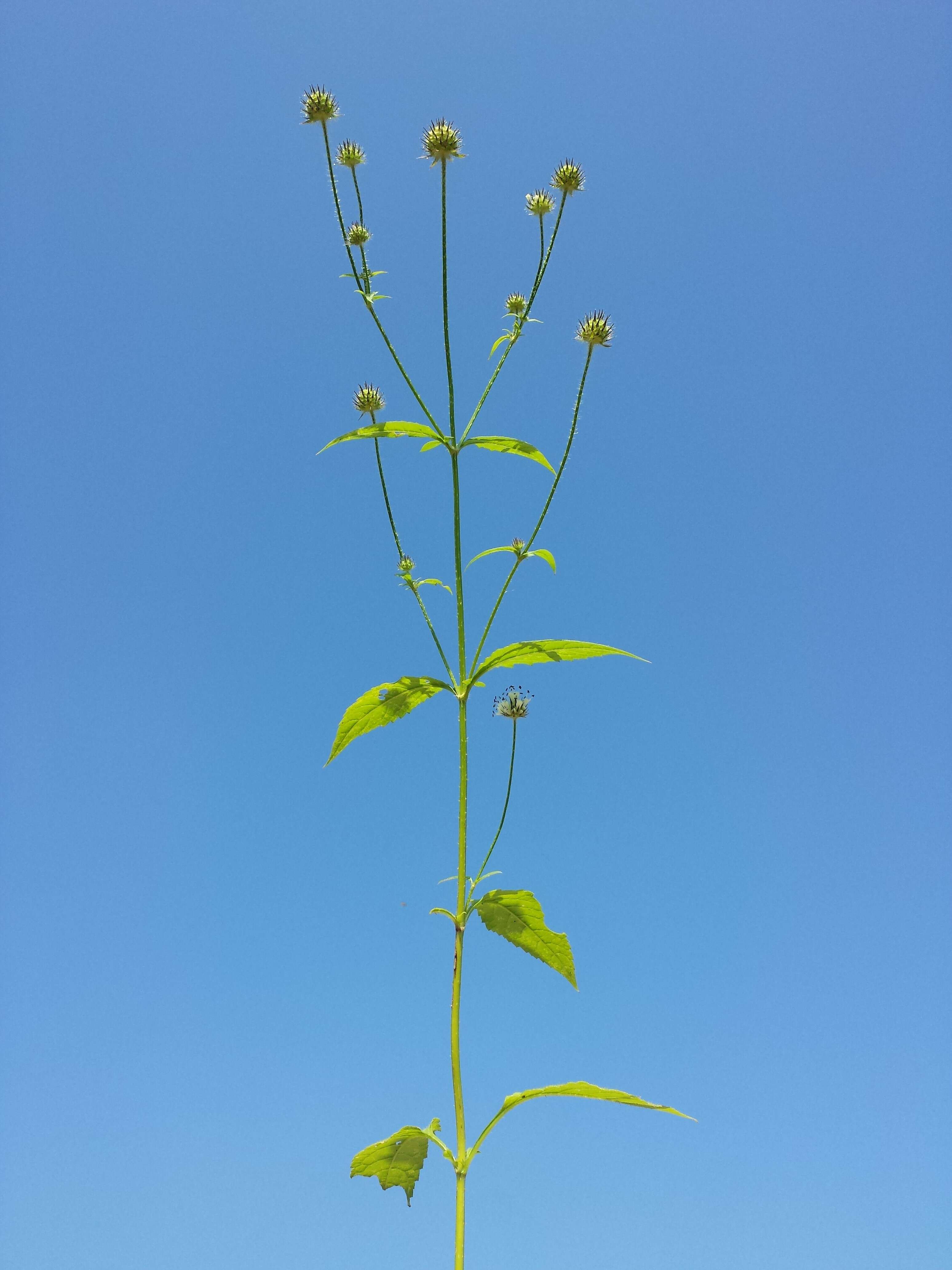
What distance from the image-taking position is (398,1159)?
2.70 meters

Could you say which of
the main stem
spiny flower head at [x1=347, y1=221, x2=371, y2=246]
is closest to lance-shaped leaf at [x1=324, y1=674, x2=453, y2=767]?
the main stem

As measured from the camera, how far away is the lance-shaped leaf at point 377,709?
291 cm

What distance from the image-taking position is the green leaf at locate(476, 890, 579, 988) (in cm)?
267

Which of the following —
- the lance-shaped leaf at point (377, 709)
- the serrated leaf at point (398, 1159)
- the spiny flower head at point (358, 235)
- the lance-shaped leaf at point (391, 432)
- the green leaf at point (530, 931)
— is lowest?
the serrated leaf at point (398, 1159)

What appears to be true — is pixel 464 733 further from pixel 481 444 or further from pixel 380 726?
pixel 481 444

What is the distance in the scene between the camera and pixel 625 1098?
2.60 meters

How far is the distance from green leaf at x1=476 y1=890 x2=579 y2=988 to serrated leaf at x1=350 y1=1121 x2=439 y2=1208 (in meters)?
0.70

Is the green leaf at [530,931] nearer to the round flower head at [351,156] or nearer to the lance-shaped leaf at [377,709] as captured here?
the lance-shaped leaf at [377,709]

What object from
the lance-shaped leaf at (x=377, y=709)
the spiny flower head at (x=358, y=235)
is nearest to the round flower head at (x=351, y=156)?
the spiny flower head at (x=358, y=235)

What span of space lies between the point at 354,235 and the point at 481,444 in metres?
1.17

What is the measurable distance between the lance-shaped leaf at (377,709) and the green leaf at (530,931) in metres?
0.74

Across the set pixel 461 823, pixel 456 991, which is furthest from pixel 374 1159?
pixel 461 823

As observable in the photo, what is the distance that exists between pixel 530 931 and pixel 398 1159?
868mm

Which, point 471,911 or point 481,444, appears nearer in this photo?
point 471,911
